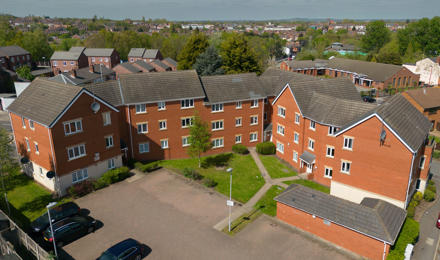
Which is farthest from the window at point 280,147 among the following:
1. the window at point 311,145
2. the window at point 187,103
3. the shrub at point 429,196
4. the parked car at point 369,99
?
the parked car at point 369,99

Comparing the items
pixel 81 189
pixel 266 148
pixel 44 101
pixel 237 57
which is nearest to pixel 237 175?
pixel 266 148

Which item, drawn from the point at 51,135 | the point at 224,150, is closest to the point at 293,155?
the point at 224,150

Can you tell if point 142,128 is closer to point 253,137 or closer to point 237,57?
point 253,137

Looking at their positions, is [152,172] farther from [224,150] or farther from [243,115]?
[243,115]

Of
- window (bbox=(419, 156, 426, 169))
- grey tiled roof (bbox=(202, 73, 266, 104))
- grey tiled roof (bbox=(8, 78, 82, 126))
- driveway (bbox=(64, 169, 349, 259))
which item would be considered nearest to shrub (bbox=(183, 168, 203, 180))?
driveway (bbox=(64, 169, 349, 259))

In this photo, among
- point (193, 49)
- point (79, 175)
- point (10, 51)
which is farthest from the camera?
point (10, 51)

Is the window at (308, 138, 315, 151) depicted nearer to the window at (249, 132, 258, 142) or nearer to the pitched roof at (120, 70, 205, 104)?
the window at (249, 132, 258, 142)

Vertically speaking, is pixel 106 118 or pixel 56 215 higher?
pixel 106 118
